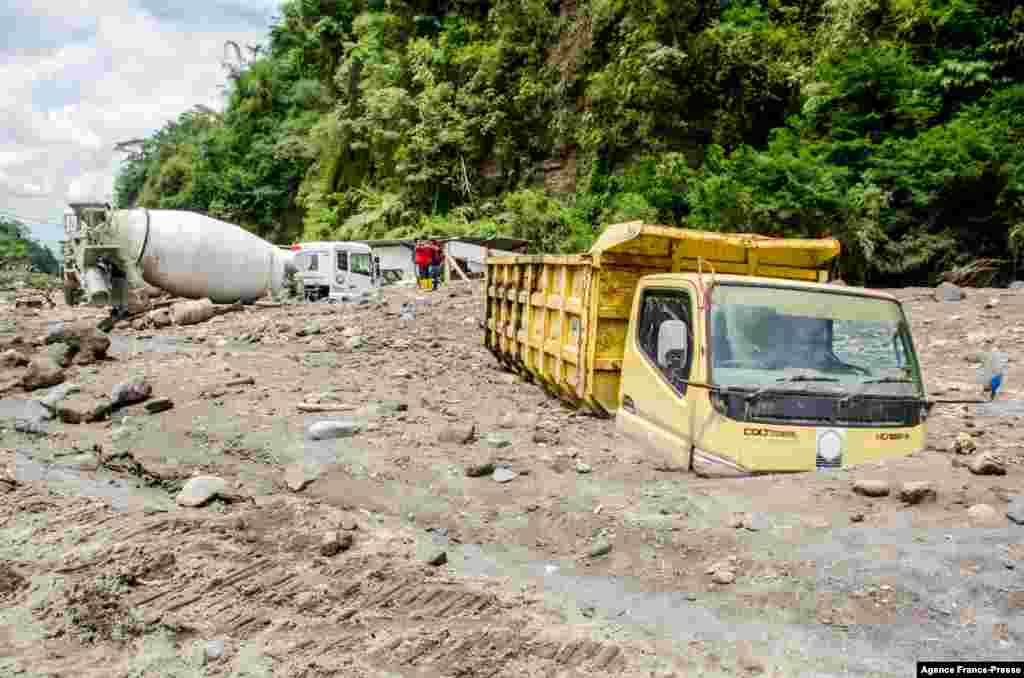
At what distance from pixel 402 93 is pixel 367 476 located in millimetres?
24457

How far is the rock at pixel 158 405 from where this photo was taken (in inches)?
299

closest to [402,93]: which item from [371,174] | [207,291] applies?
[371,174]

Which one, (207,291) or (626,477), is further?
(207,291)

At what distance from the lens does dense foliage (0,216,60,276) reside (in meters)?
→ 51.1

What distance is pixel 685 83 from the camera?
20.6m

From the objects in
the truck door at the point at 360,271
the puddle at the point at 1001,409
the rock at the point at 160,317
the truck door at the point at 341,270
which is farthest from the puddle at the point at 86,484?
the truck door at the point at 360,271

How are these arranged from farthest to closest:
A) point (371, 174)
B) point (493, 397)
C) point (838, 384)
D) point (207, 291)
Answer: point (371, 174) → point (207, 291) → point (493, 397) → point (838, 384)

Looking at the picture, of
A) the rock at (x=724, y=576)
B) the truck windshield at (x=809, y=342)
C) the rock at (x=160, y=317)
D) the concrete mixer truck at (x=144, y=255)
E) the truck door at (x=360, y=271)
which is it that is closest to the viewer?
the rock at (x=724, y=576)

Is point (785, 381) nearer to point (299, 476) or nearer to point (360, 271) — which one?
point (299, 476)

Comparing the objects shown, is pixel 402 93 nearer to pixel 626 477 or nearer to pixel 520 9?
pixel 520 9

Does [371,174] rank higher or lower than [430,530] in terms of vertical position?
higher

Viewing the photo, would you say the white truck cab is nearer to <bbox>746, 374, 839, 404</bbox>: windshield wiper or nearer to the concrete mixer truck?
the concrete mixer truck

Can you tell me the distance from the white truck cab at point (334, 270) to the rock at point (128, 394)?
1121 centimetres

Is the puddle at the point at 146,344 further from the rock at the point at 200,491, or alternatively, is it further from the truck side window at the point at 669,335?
the truck side window at the point at 669,335
